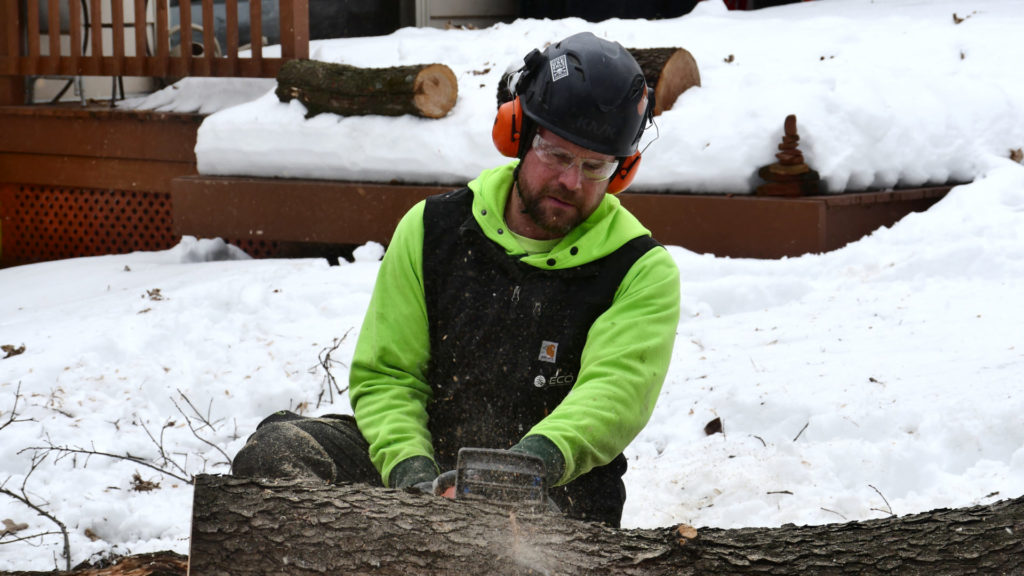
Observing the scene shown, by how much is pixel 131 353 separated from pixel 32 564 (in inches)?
72.5

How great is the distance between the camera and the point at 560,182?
2.61 meters

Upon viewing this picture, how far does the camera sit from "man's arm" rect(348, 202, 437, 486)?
2.62 m

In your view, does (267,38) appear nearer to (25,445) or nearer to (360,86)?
(360,86)

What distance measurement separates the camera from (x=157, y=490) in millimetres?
3596

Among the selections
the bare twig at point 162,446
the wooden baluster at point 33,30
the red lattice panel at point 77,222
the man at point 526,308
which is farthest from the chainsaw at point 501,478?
the wooden baluster at point 33,30

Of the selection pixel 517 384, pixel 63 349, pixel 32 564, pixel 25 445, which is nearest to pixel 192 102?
pixel 63 349

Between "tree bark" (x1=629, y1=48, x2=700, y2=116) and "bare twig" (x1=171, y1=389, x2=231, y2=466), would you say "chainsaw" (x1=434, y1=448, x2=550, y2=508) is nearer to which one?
"bare twig" (x1=171, y1=389, x2=231, y2=466)

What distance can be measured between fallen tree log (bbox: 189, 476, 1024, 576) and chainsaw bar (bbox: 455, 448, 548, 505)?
4 cm

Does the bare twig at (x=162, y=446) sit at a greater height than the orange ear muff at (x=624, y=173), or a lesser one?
lesser

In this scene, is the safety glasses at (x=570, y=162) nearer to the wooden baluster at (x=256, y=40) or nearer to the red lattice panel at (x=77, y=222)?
the wooden baluster at (x=256, y=40)

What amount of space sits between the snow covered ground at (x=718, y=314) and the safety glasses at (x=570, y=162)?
1278 millimetres

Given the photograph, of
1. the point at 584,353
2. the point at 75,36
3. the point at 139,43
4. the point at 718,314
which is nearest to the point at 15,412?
the point at 584,353

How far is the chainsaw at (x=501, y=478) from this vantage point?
2020 mm

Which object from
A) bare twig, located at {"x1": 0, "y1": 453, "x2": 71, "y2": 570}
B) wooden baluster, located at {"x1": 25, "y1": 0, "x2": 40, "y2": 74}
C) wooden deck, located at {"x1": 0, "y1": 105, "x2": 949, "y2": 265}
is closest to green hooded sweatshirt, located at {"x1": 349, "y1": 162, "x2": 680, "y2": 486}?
bare twig, located at {"x1": 0, "y1": 453, "x2": 71, "y2": 570}
